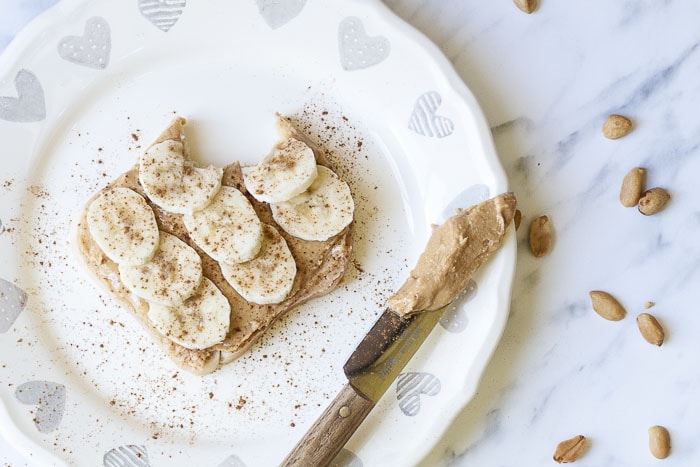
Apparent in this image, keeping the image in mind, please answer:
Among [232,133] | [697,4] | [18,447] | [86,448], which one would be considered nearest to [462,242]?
[232,133]

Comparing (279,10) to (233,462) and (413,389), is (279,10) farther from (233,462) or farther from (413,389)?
(233,462)

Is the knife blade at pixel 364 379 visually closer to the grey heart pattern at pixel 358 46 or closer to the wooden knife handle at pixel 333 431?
the wooden knife handle at pixel 333 431

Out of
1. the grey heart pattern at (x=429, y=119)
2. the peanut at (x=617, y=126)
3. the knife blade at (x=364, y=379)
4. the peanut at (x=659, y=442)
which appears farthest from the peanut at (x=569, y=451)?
the grey heart pattern at (x=429, y=119)

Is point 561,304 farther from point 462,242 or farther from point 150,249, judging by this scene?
point 150,249

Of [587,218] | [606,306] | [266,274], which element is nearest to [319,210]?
[266,274]

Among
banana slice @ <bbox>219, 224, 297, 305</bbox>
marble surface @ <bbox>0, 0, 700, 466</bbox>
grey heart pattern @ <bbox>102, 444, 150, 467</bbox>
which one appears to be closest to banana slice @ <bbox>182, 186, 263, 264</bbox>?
banana slice @ <bbox>219, 224, 297, 305</bbox>
